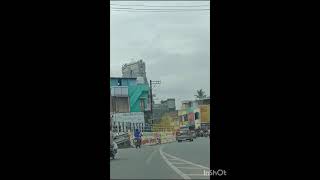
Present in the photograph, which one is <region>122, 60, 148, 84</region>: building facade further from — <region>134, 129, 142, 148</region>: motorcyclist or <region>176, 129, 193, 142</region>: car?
<region>176, 129, 193, 142</region>: car

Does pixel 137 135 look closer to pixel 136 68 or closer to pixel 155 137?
pixel 155 137

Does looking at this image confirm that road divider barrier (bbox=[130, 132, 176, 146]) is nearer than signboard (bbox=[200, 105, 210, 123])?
No

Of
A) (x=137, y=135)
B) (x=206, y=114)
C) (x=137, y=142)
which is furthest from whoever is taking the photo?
(x=137, y=135)

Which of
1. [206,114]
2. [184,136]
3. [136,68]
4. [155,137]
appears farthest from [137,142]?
[136,68]

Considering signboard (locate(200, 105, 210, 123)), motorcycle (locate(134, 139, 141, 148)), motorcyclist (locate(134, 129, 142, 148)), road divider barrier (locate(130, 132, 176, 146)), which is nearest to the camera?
signboard (locate(200, 105, 210, 123))

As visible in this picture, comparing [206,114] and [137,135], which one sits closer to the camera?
[206,114]

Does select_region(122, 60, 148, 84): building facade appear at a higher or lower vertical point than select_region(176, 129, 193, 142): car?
higher

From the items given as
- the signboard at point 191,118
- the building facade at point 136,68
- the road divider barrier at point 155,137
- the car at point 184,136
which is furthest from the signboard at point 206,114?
the car at point 184,136

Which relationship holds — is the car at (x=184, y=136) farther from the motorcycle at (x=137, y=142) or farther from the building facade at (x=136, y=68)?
the building facade at (x=136, y=68)

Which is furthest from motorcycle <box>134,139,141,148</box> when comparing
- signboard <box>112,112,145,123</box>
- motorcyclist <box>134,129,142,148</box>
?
signboard <box>112,112,145,123</box>
